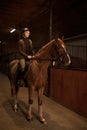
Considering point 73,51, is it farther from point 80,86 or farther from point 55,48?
point 55,48

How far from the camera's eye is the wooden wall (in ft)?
13.1

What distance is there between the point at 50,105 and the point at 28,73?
152 centimetres

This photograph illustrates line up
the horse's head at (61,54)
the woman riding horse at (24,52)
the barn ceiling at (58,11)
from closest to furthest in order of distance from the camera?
the horse's head at (61,54) → the woman riding horse at (24,52) → the barn ceiling at (58,11)

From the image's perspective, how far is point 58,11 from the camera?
6902 mm

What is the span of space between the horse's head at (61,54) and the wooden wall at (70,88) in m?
0.81

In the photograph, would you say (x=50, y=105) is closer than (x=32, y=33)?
Yes

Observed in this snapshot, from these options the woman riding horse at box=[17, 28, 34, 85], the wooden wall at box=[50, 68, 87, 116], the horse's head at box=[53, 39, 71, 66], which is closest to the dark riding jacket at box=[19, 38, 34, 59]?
the woman riding horse at box=[17, 28, 34, 85]

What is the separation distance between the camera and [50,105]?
489 centimetres

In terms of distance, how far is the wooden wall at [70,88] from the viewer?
4.00 meters

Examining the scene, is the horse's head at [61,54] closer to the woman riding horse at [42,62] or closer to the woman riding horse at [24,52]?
the woman riding horse at [42,62]

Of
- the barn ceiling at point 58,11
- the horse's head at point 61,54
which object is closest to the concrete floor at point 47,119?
the horse's head at point 61,54

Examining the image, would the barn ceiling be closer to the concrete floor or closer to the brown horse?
the brown horse

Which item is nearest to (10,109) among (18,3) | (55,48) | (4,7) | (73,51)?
(55,48)

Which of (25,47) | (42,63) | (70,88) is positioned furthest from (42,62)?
(70,88)
